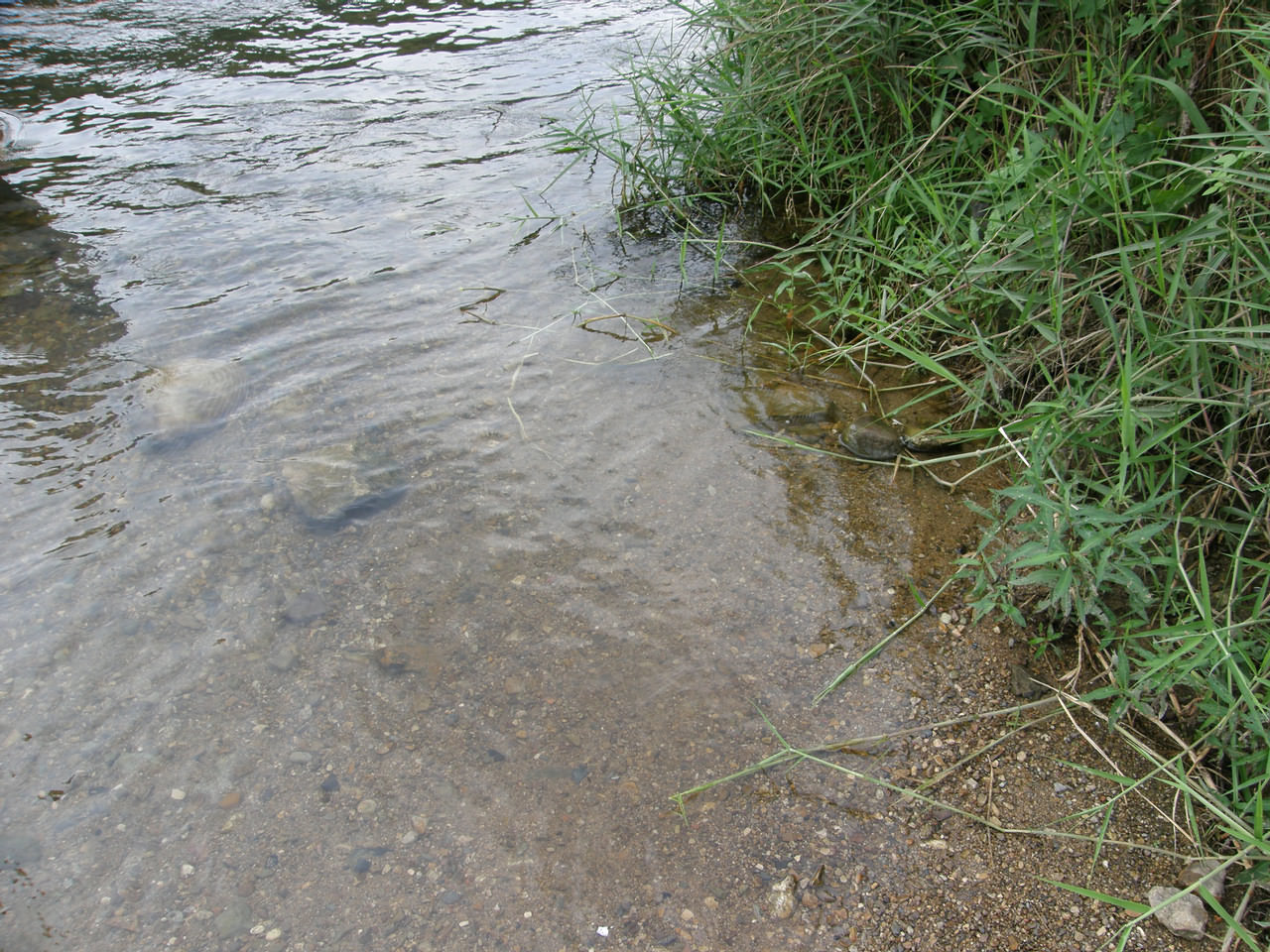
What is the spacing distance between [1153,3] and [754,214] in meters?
2.27

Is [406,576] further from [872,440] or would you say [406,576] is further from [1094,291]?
[1094,291]

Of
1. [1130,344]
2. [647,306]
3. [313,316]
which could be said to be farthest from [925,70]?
[313,316]

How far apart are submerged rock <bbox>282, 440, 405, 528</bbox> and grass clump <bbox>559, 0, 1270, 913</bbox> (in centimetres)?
178

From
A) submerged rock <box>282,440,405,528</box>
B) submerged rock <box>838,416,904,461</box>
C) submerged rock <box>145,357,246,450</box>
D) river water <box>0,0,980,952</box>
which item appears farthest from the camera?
submerged rock <box>145,357,246,450</box>

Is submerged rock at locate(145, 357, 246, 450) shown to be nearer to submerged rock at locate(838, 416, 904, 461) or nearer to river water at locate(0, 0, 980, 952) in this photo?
river water at locate(0, 0, 980, 952)

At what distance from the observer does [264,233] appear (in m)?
4.77

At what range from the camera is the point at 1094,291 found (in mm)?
2514

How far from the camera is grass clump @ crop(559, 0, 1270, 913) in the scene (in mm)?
2053

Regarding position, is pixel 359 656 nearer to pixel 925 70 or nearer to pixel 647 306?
pixel 647 306

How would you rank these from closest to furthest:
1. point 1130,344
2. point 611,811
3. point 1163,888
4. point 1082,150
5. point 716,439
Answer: point 1163,888 < point 611,811 < point 1130,344 < point 1082,150 < point 716,439

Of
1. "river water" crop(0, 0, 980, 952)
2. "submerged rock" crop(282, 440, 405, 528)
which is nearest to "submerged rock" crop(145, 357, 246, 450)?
"river water" crop(0, 0, 980, 952)

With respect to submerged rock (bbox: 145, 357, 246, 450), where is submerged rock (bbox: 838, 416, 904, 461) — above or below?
below

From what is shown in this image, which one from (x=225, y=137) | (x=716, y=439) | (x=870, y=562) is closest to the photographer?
(x=870, y=562)

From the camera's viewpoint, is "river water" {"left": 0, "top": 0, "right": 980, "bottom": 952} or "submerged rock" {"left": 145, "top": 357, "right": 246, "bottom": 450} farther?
"submerged rock" {"left": 145, "top": 357, "right": 246, "bottom": 450}
